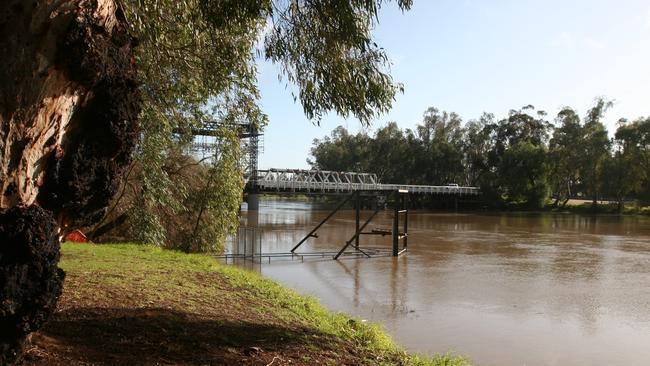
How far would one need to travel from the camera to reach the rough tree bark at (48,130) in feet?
9.01

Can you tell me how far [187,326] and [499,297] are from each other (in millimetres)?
10764

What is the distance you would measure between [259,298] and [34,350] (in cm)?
452

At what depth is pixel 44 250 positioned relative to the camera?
111 inches

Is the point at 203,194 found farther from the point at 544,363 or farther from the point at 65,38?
the point at 65,38

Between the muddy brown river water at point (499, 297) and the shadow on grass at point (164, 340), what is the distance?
4.00 m

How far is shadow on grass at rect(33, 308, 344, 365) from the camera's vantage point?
3.84 meters

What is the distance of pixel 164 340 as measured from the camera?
175 inches

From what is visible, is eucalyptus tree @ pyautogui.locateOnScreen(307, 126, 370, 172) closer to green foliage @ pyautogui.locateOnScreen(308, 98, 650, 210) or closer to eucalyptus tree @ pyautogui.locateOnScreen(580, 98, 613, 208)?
green foliage @ pyautogui.locateOnScreen(308, 98, 650, 210)

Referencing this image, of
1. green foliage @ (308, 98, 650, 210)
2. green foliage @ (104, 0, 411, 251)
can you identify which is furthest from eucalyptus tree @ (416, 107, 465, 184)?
green foliage @ (104, 0, 411, 251)

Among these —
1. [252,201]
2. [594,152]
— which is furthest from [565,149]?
[252,201]

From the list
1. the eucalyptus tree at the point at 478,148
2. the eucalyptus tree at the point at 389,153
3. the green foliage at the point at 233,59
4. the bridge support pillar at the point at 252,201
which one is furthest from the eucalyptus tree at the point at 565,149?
the green foliage at the point at 233,59

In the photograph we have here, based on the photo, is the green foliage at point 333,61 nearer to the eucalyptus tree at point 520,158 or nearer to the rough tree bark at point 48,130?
the rough tree bark at point 48,130

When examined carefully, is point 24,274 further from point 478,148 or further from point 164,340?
point 478,148

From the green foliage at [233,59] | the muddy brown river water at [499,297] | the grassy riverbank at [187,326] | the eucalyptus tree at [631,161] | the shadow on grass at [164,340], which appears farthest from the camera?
the eucalyptus tree at [631,161]
